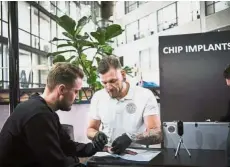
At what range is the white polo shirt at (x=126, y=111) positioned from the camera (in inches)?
92.5

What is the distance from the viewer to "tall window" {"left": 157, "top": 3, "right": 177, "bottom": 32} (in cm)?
327

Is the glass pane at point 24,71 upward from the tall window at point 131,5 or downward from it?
downward

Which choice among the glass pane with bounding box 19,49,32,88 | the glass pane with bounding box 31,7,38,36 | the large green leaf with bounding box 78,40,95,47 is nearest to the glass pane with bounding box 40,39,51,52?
the glass pane with bounding box 31,7,38,36

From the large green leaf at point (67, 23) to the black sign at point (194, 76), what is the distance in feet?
2.87

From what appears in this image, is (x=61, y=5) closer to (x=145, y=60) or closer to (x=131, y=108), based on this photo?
(x=145, y=60)

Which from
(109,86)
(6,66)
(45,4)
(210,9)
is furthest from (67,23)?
(45,4)

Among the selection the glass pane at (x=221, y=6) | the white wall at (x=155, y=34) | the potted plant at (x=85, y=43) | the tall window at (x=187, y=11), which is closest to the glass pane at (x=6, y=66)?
the potted plant at (x=85, y=43)

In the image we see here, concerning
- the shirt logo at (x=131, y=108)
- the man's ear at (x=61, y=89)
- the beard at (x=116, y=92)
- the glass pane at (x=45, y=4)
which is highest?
the glass pane at (x=45, y=4)

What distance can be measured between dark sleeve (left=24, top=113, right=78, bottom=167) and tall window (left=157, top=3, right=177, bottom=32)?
2292 millimetres

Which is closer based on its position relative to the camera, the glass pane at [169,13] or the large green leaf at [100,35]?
the large green leaf at [100,35]

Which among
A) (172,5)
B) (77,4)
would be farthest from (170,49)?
(77,4)

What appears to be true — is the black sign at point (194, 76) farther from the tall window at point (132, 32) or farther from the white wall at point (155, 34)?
the tall window at point (132, 32)

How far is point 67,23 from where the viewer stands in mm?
2576

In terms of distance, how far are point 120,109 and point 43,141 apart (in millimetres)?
1081
